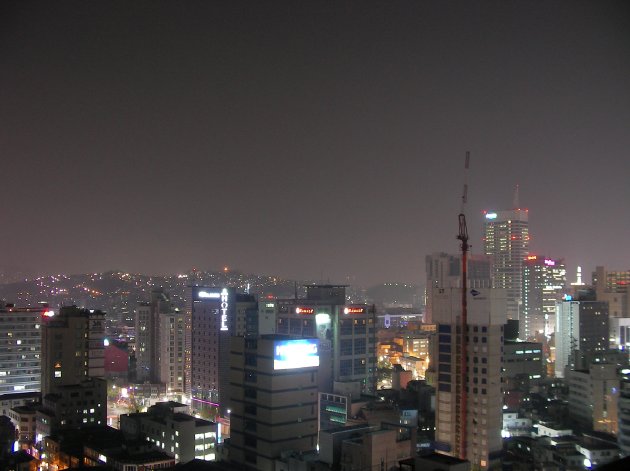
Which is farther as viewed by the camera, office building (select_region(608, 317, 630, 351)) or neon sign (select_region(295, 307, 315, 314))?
office building (select_region(608, 317, 630, 351))

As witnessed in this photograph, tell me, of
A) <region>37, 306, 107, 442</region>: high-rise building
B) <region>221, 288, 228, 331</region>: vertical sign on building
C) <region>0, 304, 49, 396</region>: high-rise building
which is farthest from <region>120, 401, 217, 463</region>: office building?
<region>0, 304, 49, 396</region>: high-rise building

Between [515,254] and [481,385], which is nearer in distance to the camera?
[481,385]

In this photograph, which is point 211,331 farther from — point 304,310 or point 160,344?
point 160,344

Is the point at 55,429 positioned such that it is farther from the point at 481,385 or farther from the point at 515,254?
the point at 515,254

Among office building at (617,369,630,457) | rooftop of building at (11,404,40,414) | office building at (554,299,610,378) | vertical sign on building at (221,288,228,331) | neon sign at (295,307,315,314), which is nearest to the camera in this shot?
office building at (617,369,630,457)

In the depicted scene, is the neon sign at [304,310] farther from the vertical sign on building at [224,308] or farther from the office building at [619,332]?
the office building at [619,332]

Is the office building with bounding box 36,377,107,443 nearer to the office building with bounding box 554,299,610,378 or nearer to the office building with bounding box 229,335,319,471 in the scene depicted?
the office building with bounding box 229,335,319,471

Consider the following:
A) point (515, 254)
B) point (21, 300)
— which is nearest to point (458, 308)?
point (515, 254)

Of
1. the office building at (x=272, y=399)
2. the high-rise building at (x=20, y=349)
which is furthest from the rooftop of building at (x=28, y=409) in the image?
the office building at (x=272, y=399)
